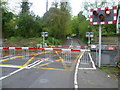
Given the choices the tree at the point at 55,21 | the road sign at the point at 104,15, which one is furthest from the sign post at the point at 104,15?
the tree at the point at 55,21

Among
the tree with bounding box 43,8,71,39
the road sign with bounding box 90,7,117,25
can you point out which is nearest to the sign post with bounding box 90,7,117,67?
the road sign with bounding box 90,7,117,25

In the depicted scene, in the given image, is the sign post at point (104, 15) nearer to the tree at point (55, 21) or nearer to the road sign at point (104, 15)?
the road sign at point (104, 15)

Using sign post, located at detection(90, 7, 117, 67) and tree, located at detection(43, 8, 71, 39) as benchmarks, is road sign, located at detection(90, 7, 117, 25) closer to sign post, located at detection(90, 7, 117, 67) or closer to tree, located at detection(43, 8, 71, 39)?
sign post, located at detection(90, 7, 117, 67)

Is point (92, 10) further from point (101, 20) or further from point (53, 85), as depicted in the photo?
point (53, 85)

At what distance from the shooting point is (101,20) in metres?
7.12

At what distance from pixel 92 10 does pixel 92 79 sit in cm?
441

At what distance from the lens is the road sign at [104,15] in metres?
6.93

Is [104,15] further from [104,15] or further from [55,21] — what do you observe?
[55,21]

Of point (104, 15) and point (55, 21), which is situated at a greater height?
point (55, 21)

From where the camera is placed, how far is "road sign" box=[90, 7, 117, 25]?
6.93 meters

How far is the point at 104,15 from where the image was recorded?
7.10m

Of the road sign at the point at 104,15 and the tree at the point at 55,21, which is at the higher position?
the tree at the point at 55,21

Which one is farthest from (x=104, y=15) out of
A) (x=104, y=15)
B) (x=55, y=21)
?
(x=55, y=21)

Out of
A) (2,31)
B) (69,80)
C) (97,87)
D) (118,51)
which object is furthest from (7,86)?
(2,31)
